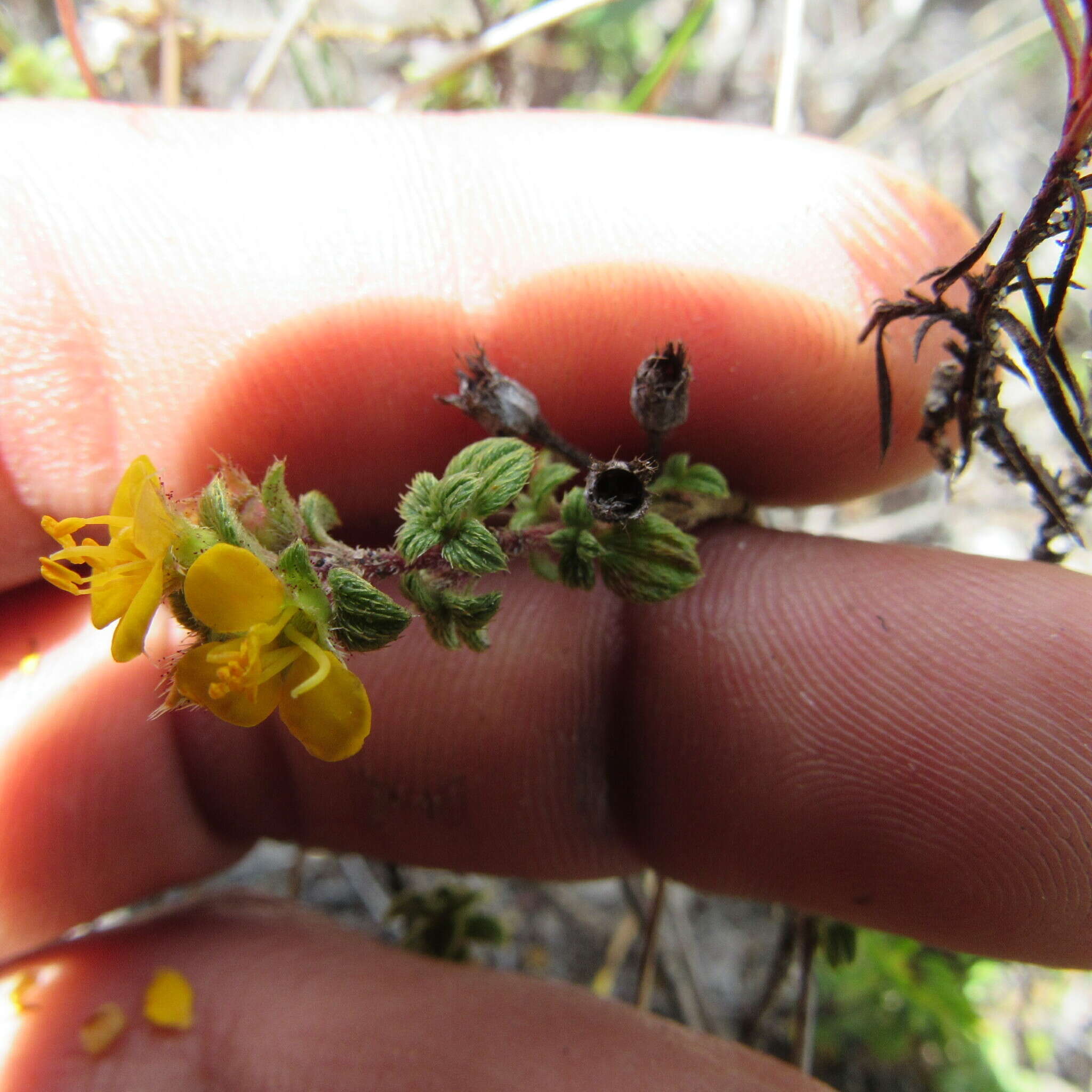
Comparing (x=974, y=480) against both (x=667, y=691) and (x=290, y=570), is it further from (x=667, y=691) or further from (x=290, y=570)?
(x=290, y=570)

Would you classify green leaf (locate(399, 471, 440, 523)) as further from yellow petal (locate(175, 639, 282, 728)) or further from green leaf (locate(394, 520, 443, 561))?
yellow petal (locate(175, 639, 282, 728))

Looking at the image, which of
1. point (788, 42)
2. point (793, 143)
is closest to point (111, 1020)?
point (793, 143)

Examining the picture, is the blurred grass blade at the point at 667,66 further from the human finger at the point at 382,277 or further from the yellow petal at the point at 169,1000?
the yellow petal at the point at 169,1000

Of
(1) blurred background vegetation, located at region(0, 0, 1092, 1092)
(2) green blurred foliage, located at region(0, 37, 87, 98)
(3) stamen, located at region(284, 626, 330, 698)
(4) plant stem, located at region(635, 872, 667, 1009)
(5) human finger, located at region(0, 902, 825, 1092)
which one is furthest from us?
(2) green blurred foliage, located at region(0, 37, 87, 98)

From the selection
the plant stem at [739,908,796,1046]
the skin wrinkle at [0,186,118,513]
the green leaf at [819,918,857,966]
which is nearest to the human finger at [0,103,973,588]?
the skin wrinkle at [0,186,118,513]

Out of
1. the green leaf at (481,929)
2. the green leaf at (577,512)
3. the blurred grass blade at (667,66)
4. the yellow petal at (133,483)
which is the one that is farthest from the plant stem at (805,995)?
the blurred grass blade at (667,66)

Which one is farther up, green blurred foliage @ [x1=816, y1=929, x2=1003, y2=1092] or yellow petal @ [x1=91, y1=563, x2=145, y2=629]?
yellow petal @ [x1=91, y1=563, x2=145, y2=629]

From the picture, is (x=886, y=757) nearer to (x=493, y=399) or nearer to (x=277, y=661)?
(x=493, y=399)
